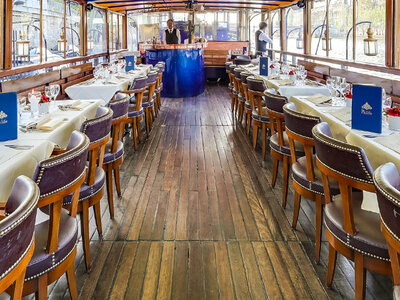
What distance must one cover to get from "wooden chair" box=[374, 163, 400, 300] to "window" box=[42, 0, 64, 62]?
18.3 ft

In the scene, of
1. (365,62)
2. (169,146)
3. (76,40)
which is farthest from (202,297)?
(76,40)

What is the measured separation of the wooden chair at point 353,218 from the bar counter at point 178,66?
26.7ft

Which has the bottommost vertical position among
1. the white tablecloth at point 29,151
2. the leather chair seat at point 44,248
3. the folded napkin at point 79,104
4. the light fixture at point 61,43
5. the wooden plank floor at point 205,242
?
the wooden plank floor at point 205,242

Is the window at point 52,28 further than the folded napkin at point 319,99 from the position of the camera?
Yes

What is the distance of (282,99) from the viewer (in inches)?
132

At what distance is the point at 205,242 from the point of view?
2.78 m

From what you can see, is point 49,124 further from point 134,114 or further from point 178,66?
point 178,66

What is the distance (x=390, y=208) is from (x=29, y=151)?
173 centimetres


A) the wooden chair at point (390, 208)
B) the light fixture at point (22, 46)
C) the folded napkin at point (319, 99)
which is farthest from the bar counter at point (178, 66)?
the wooden chair at point (390, 208)

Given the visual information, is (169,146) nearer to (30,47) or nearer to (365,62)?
(30,47)

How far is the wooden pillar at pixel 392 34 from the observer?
14.3 ft

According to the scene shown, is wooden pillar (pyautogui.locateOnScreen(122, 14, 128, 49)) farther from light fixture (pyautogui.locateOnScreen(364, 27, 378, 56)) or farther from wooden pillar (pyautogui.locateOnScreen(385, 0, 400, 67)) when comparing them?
wooden pillar (pyautogui.locateOnScreen(385, 0, 400, 67))

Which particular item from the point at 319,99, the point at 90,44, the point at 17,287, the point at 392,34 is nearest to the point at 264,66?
the point at 392,34

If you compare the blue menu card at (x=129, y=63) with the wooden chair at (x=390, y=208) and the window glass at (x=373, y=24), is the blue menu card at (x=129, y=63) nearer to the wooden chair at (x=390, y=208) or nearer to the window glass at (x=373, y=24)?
the window glass at (x=373, y=24)
